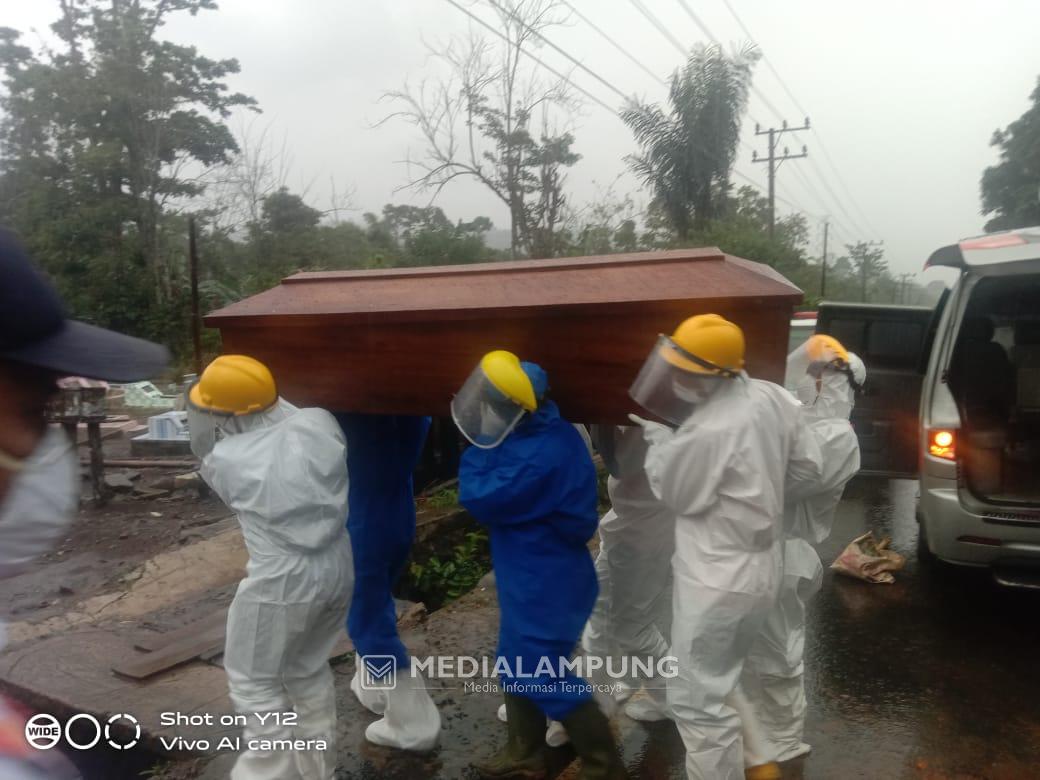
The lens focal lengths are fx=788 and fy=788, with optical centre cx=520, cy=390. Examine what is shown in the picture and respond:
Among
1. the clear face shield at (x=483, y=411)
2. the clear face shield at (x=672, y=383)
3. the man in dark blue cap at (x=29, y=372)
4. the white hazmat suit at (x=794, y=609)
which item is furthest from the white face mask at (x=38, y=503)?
the white hazmat suit at (x=794, y=609)

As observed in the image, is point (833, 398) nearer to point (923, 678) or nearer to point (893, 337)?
point (923, 678)

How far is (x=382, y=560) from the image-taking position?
10.4 ft

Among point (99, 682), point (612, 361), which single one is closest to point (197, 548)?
point (99, 682)

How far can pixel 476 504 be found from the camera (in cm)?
260

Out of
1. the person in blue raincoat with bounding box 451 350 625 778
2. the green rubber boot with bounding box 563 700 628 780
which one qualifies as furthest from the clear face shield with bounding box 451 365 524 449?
the green rubber boot with bounding box 563 700 628 780

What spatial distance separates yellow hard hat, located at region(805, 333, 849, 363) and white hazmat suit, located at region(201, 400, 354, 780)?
5.90 feet

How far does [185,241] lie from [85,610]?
10754mm

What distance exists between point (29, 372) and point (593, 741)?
2.13 meters

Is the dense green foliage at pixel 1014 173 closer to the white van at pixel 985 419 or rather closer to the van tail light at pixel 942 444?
the white van at pixel 985 419

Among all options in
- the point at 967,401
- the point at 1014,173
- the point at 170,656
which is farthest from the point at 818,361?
the point at 1014,173

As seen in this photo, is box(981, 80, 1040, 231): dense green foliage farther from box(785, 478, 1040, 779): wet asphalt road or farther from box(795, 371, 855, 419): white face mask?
box(795, 371, 855, 419): white face mask

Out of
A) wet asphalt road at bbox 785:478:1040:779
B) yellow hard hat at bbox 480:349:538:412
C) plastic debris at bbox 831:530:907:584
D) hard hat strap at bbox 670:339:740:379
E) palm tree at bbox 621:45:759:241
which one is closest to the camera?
hard hat strap at bbox 670:339:740:379

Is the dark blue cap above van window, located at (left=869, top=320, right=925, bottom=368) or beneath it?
above

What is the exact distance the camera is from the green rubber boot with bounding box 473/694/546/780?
2.81 meters
